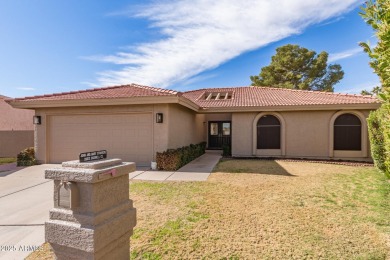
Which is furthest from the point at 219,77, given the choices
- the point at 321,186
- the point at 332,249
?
the point at 332,249

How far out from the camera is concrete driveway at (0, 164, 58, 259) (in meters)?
3.40

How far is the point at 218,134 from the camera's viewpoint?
60.3 feet

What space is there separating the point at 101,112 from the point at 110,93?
121 centimetres

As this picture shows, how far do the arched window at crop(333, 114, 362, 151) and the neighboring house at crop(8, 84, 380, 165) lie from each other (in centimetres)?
5

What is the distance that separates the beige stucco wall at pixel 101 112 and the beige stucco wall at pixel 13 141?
5838 mm

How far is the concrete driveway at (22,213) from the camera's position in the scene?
340 centimetres

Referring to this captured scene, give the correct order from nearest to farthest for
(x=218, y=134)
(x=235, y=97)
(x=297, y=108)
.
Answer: (x=297, y=108) → (x=235, y=97) → (x=218, y=134)

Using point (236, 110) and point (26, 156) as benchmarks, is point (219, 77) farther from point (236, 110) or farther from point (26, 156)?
point (26, 156)

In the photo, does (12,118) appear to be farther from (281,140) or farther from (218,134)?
(281,140)

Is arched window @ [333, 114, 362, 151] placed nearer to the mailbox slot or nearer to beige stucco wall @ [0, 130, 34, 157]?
the mailbox slot

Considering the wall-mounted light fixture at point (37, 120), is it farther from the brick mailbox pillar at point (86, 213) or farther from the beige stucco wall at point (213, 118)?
the beige stucco wall at point (213, 118)

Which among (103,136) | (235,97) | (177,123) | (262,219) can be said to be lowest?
(262,219)

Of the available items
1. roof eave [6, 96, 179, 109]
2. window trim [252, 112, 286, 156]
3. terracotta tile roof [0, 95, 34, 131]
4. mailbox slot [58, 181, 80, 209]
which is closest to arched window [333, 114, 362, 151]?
window trim [252, 112, 286, 156]

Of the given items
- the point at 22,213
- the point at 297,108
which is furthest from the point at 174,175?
the point at 297,108
